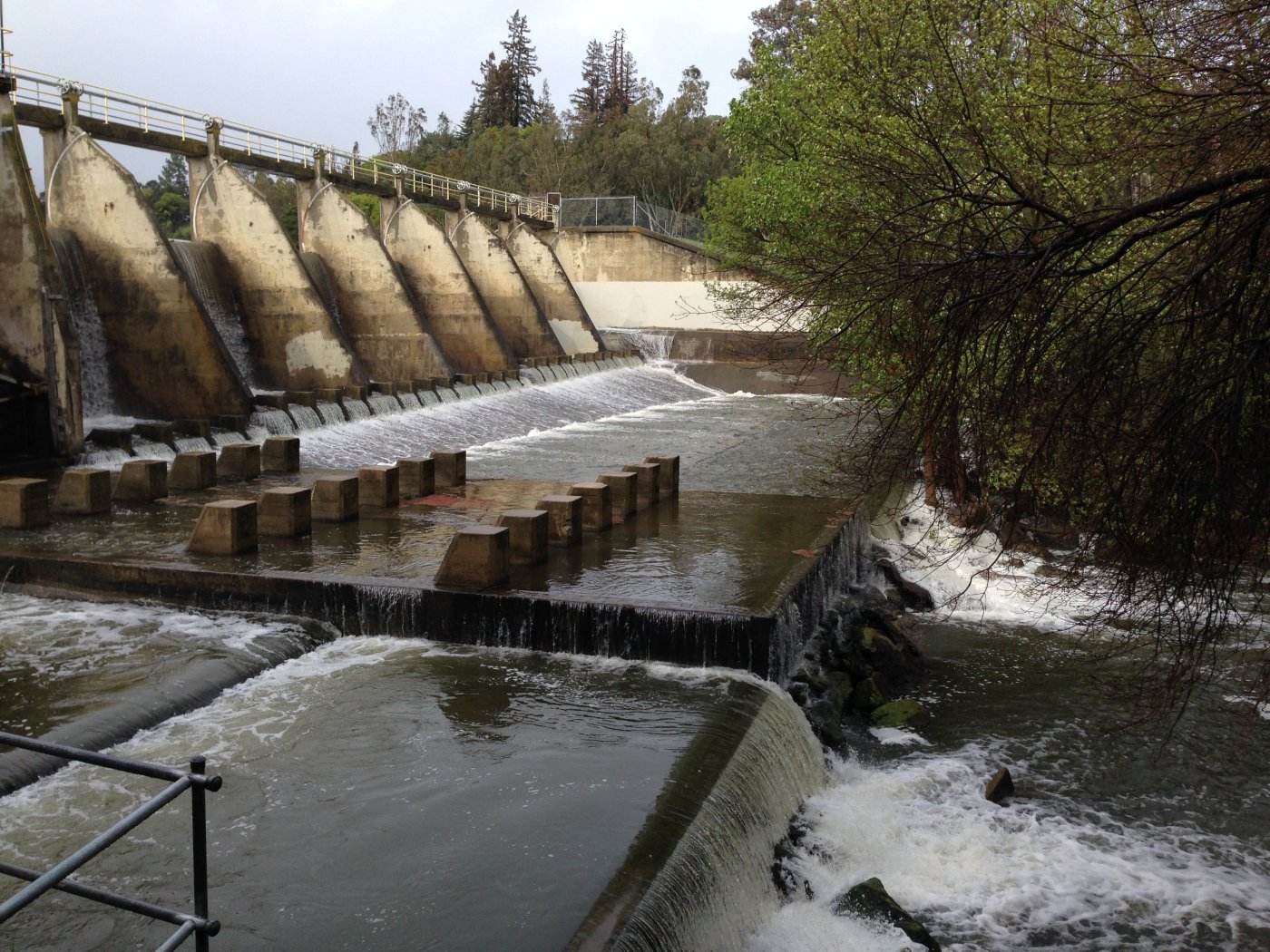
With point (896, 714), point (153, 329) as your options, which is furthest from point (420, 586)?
point (153, 329)

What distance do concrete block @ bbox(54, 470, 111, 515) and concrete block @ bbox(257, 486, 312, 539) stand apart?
6.61 ft

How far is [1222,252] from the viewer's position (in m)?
4.58

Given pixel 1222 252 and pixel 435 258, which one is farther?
pixel 435 258

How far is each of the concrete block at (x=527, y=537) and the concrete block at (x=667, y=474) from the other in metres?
3.79

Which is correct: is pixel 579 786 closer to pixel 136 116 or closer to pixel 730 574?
pixel 730 574

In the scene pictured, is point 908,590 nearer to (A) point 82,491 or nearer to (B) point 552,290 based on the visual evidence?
(A) point 82,491

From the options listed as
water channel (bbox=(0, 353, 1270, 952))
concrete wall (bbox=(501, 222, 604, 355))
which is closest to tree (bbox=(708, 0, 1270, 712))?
water channel (bbox=(0, 353, 1270, 952))

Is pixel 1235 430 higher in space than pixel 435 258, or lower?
lower

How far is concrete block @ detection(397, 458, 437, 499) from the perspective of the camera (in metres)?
13.8

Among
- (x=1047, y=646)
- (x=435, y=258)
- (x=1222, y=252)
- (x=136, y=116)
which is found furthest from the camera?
(x=435, y=258)

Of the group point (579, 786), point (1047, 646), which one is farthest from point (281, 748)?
point (1047, 646)

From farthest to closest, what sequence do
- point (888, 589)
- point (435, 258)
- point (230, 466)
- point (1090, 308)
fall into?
point (435, 258) < point (230, 466) < point (888, 589) < point (1090, 308)

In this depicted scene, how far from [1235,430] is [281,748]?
18.0ft

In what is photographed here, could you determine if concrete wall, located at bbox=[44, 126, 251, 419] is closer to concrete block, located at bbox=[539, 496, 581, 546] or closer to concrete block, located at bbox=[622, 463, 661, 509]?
concrete block, located at bbox=[622, 463, 661, 509]
